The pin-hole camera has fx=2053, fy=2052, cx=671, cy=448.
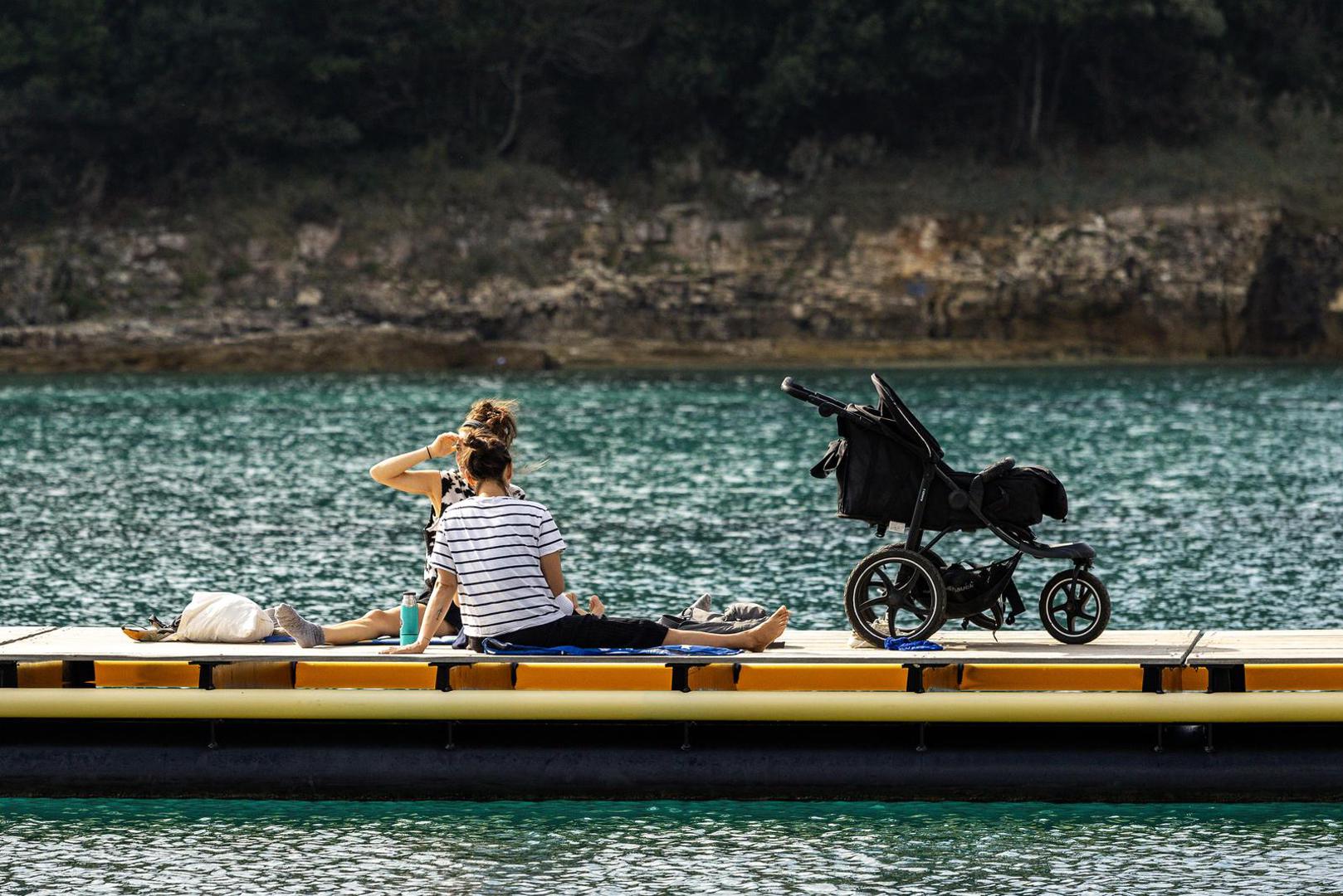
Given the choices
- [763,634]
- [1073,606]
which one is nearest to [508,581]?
[763,634]

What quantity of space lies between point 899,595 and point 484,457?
2371mm

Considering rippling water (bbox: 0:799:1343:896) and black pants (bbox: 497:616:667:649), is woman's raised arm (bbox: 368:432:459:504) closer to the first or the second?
black pants (bbox: 497:616:667:649)

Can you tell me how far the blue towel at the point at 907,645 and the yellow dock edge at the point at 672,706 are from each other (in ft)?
2.29

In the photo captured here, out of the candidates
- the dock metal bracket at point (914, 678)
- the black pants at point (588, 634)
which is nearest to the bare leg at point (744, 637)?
the black pants at point (588, 634)

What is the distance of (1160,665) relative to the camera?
10.0 metres

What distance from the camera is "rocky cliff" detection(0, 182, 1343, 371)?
7112 cm

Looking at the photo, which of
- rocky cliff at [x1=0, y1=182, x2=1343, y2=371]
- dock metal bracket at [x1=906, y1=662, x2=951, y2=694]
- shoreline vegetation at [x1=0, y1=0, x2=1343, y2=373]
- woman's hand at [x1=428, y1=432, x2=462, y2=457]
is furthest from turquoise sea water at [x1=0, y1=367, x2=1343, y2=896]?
shoreline vegetation at [x1=0, y1=0, x2=1343, y2=373]

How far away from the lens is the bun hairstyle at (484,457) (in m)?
10.0

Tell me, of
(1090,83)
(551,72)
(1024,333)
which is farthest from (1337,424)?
(551,72)

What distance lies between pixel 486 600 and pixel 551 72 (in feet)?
245

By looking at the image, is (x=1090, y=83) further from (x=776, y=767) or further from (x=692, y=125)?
(x=776, y=767)

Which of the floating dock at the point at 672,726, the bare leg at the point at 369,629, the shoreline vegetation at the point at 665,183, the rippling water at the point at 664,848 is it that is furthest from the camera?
the shoreline vegetation at the point at 665,183

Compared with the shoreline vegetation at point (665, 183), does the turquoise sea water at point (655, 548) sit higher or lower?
lower

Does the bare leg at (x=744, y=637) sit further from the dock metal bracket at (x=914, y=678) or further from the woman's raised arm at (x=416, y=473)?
the woman's raised arm at (x=416, y=473)
